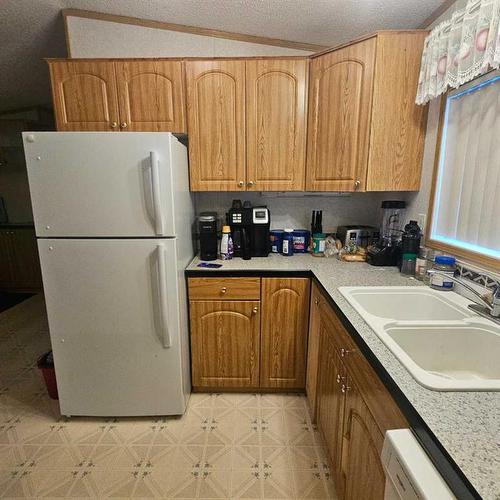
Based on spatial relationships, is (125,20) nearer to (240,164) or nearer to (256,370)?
(240,164)

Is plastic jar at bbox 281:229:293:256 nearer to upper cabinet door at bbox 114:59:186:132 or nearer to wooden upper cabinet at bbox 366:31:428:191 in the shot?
wooden upper cabinet at bbox 366:31:428:191

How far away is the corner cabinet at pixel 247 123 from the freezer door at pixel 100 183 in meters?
0.45

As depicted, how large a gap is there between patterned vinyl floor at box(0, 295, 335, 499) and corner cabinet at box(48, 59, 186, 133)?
181cm

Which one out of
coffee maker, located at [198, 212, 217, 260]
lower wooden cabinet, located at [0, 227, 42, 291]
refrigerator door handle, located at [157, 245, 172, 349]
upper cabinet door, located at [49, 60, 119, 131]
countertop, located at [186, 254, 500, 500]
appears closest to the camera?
countertop, located at [186, 254, 500, 500]

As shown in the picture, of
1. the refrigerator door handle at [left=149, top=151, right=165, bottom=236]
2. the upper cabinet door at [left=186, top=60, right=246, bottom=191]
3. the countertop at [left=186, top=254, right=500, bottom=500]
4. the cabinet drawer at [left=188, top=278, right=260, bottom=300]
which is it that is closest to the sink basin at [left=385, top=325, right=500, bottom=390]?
the countertop at [left=186, top=254, right=500, bottom=500]

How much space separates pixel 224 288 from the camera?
176 centimetres

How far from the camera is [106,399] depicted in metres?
1.69

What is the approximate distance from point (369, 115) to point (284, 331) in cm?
138

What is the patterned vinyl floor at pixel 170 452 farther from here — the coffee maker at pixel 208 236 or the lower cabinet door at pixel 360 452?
the coffee maker at pixel 208 236

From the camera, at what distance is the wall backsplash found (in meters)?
2.23

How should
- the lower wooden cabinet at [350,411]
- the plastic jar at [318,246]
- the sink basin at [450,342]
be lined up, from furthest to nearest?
1. the plastic jar at [318,246]
2. the sink basin at [450,342]
3. the lower wooden cabinet at [350,411]

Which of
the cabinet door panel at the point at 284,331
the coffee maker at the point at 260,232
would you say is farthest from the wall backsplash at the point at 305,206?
the cabinet door panel at the point at 284,331

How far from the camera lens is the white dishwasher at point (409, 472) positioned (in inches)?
20.4

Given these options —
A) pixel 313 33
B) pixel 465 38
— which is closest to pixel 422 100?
pixel 465 38
